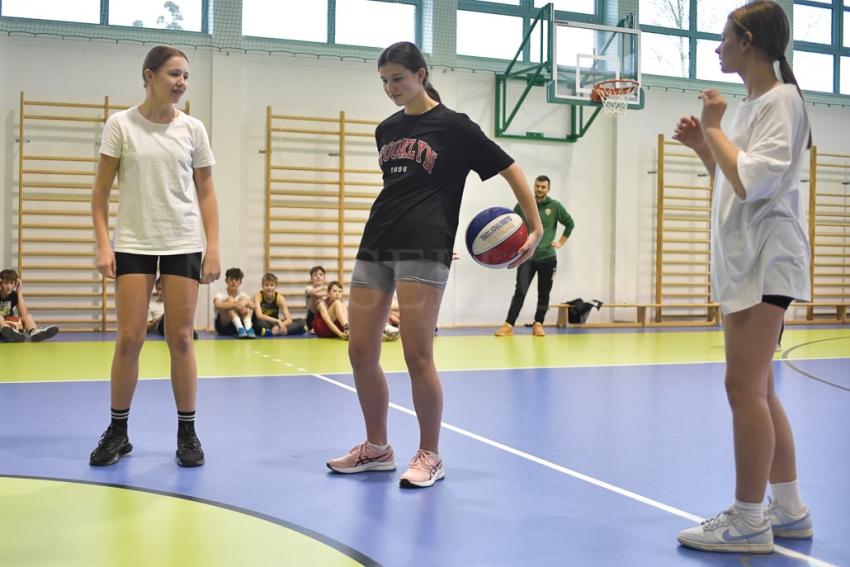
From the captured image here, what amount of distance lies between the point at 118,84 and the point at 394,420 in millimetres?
7633

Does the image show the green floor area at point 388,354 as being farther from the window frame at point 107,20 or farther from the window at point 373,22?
the window at point 373,22

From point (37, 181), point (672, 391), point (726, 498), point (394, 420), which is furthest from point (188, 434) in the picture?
point (37, 181)

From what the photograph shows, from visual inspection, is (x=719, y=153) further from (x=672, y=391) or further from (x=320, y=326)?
(x=320, y=326)

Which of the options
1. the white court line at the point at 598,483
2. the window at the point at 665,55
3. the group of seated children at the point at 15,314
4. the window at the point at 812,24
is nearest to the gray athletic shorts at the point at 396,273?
the white court line at the point at 598,483

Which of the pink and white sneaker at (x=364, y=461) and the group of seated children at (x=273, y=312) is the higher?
the group of seated children at (x=273, y=312)

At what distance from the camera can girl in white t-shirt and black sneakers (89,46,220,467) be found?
3326mm

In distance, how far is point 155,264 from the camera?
338cm

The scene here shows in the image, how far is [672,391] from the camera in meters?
5.40

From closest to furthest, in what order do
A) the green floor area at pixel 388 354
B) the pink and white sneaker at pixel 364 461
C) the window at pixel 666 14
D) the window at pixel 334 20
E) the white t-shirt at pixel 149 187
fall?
the pink and white sneaker at pixel 364 461
the white t-shirt at pixel 149 187
the green floor area at pixel 388 354
the window at pixel 334 20
the window at pixel 666 14

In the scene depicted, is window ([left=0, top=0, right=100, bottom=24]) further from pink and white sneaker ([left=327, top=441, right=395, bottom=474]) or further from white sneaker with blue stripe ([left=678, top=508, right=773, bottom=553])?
white sneaker with blue stripe ([left=678, top=508, right=773, bottom=553])

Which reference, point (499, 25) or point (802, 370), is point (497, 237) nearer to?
point (802, 370)

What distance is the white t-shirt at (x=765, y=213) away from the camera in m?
2.20

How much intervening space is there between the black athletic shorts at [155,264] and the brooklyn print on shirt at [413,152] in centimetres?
89

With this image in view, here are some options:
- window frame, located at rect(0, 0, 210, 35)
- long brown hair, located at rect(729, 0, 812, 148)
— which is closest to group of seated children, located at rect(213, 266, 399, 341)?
window frame, located at rect(0, 0, 210, 35)
